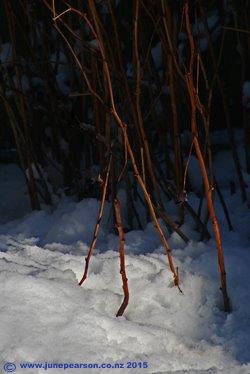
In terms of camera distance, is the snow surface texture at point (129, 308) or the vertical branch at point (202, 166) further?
the vertical branch at point (202, 166)

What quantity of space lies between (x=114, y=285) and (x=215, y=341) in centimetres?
32

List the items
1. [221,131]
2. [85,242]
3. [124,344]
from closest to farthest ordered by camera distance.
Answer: [124,344]
[85,242]
[221,131]

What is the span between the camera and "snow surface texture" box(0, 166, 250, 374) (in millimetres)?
1470

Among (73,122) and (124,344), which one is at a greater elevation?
(73,122)

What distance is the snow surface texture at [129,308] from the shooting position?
4.82 feet

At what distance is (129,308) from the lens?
1715 mm

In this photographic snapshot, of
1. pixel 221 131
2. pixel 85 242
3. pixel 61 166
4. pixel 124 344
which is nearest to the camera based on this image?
pixel 124 344

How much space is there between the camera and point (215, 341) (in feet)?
5.35

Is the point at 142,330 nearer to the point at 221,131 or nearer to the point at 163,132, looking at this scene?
the point at 163,132

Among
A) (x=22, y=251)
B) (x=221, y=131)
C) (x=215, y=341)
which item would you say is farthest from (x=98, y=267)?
(x=221, y=131)

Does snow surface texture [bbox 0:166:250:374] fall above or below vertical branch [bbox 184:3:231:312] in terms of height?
below

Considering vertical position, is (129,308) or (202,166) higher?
(202,166)

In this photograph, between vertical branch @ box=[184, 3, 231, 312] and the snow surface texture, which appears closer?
the snow surface texture

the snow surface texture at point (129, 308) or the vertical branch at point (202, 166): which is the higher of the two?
the vertical branch at point (202, 166)
